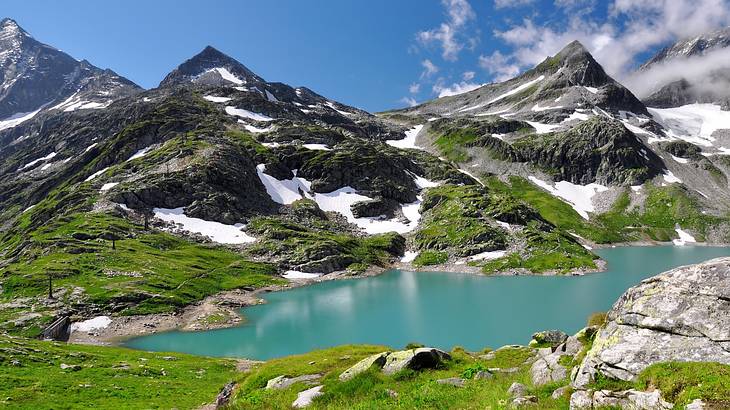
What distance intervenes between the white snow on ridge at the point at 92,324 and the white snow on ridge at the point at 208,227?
64925 millimetres

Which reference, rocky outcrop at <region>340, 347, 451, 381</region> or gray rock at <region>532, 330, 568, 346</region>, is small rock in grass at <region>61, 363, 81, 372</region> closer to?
rocky outcrop at <region>340, 347, 451, 381</region>

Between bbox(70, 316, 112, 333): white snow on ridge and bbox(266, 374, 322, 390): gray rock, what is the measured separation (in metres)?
69.5

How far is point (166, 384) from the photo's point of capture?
3494 cm

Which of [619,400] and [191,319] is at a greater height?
[619,400]

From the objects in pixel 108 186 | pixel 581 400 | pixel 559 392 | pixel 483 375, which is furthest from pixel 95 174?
pixel 581 400

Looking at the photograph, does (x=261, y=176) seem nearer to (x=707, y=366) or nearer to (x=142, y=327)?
(x=142, y=327)

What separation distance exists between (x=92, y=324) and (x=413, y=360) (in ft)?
258

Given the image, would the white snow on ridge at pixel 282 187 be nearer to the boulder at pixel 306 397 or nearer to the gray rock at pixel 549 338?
the gray rock at pixel 549 338

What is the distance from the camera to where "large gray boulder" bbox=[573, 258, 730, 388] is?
10.7 metres

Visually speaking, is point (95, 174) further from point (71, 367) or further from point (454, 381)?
point (454, 381)

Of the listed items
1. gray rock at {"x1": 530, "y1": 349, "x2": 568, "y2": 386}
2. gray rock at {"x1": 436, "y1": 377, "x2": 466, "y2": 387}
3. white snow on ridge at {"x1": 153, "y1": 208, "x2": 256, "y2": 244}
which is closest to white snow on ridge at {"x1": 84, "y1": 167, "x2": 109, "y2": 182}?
white snow on ridge at {"x1": 153, "y1": 208, "x2": 256, "y2": 244}

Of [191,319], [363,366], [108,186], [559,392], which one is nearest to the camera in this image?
[559,392]

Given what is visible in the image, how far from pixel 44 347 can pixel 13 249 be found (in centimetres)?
10211

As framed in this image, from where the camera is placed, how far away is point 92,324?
77.4 metres
